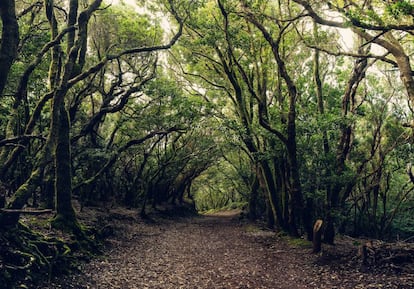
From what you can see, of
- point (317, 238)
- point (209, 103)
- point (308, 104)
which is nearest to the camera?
point (317, 238)

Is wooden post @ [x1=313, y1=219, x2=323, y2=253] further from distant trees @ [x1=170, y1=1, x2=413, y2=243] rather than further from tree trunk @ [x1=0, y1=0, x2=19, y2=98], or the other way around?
tree trunk @ [x1=0, y1=0, x2=19, y2=98]

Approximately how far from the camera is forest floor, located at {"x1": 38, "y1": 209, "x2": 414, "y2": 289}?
9.56m

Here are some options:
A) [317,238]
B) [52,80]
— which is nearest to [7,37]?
[52,80]

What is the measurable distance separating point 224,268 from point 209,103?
11624 millimetres

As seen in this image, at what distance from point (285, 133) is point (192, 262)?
25.8ft

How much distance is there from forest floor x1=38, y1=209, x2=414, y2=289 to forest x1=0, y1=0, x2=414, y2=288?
1.09 metres

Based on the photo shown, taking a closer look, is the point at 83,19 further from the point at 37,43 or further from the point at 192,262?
the point at 192,262

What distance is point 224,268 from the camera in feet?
40.4

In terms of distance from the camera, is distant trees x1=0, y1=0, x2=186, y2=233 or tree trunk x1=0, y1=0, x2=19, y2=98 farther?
distant trees x1=0, y1=0, x2=186, y2=233

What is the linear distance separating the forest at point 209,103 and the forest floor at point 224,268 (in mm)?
1089

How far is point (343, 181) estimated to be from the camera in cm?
1404

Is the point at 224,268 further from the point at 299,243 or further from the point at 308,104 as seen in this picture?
the point at 308,104

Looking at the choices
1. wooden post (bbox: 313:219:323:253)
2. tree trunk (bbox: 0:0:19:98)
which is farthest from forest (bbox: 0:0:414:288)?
wooden post (bbox: 313:219:323:253)

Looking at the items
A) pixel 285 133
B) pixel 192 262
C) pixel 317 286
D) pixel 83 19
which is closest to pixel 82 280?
pixel 192 262
